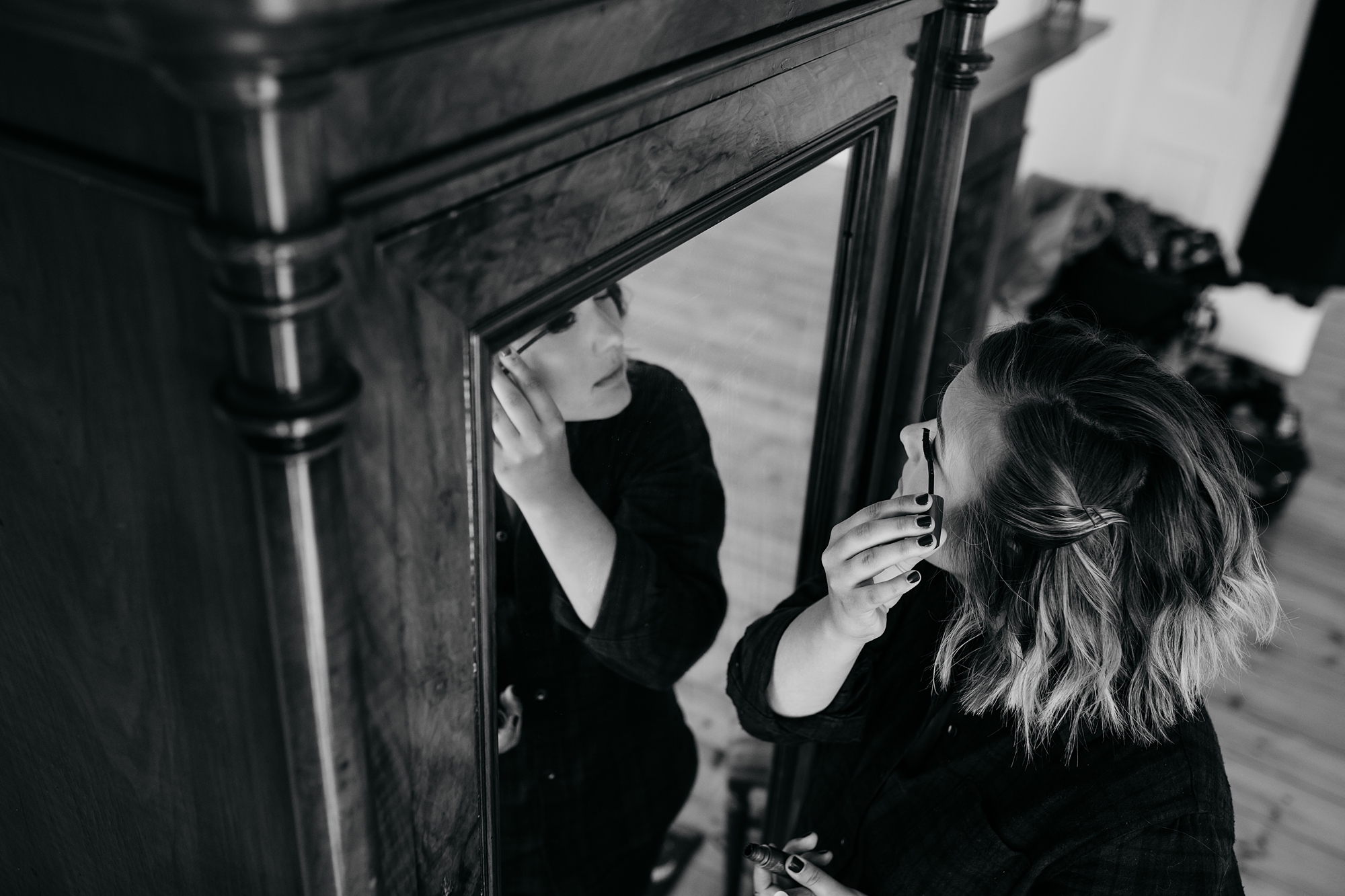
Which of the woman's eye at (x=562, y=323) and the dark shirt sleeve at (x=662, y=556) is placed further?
the dark shirt sleeve at (x=662, y=556)

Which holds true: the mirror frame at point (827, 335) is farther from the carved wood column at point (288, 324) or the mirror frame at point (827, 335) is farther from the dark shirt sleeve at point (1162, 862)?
the dark shirt sleeve at point (1162, 862)

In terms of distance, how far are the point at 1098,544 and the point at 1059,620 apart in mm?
72

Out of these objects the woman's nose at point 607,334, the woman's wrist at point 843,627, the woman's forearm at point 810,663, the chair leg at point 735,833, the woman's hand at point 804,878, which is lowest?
the chair leg at point 735,833

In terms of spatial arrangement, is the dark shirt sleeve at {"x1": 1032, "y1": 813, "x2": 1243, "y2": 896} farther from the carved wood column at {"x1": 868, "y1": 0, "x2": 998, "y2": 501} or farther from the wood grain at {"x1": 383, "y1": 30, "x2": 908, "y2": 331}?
the wood grain at {"x1": 383, "y1": 30, "x2": 908, "y2": 331}

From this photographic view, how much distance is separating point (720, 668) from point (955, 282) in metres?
0.83

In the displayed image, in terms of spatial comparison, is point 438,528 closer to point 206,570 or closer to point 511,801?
Answer: point 206,570

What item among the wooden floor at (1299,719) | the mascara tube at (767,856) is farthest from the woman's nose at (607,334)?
the wooden floor at (1299,719)

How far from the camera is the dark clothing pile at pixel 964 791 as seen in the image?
917mm

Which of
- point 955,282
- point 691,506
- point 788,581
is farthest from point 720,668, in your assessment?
point 955,282

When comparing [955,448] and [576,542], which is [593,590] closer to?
[576,542]

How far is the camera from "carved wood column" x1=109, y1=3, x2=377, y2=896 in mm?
344

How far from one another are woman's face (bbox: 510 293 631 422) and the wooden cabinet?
0.04m

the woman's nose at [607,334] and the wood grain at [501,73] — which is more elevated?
the wood grain at [501,73]

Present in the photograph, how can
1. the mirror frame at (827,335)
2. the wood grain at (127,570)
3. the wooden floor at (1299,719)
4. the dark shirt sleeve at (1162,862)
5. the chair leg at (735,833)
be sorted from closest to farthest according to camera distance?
the wood grain at (127,570) → the mirror frame at (827,335) → the dark shirt sleeve at (1162,862) → the chair leg at (735,833) → the wooden floor at (1299,719)
